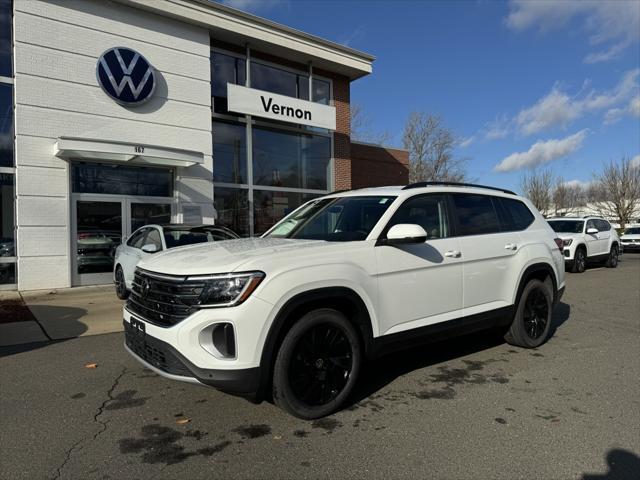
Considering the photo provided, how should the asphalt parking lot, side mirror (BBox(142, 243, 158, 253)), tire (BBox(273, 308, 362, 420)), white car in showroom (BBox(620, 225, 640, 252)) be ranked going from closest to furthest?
the asphalt parking lot, tire (BBox(273, 308, 362, 420)), side mirror (BBox(142, 243, 158, 253)), white car in showroom (BBox(620, 225, 640, 252))

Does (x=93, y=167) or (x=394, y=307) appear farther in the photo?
(x=93, y=167)

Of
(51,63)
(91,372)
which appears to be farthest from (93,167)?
(91,372)

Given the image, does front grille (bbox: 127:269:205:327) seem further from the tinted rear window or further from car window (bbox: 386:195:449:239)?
the tinted rear window

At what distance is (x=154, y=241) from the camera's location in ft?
28.4

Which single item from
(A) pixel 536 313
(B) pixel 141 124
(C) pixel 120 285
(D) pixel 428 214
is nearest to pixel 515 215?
(A) pixel 536 313

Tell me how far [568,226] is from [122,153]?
44.5 ft

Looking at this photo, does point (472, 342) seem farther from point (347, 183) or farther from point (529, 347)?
point (347, 183)

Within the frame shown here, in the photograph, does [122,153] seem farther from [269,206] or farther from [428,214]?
[428,214]

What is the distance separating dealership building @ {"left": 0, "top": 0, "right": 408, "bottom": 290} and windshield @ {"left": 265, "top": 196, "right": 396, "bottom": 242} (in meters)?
7.57

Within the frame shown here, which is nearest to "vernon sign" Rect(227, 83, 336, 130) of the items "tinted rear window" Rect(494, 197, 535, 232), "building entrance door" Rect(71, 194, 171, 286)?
"building entrance door" Rect(71, 194, 171, 286)

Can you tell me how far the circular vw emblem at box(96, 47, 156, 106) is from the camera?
11.7 meters

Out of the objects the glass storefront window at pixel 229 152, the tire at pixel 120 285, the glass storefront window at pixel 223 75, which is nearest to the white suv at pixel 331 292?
the tire at pixel 120 285

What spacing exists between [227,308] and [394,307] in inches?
59.4

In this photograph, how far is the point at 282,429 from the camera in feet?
11.3
